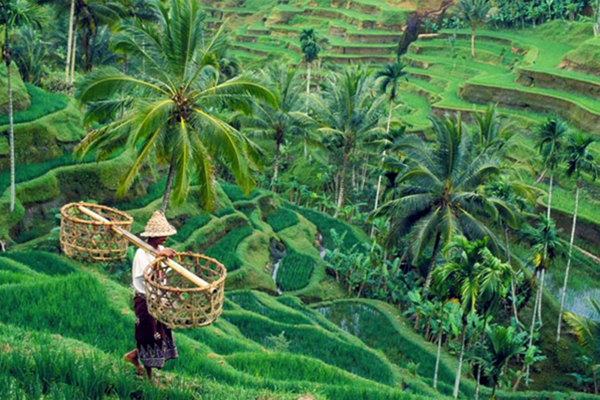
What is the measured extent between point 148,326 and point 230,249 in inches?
525

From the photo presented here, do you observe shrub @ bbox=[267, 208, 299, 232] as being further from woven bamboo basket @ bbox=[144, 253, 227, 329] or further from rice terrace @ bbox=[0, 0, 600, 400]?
woven bamboo basket @ bbox=[144, 253, 227, 329]

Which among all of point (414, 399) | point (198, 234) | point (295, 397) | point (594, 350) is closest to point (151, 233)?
point (295, 397)

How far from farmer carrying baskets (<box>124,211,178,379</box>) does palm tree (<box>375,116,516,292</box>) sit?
11312 mm

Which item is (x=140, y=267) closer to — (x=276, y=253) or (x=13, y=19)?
(x=13, y=19)

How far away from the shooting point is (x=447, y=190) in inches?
681

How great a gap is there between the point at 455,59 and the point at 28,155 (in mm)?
36238

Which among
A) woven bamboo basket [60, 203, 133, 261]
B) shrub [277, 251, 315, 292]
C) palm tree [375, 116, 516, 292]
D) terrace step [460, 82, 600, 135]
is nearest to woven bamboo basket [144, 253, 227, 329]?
woven bamboo basket [60, 203, 133, 261]

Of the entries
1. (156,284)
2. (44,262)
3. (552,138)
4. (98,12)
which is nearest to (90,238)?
(156,284)

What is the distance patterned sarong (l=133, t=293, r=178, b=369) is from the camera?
594cm

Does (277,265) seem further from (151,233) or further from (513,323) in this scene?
(151,233)

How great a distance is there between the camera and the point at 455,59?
154ft

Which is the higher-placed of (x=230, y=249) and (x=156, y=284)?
(x=156, y=284)

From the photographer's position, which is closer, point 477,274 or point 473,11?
point 477,274

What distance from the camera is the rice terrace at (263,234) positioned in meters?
6.83
